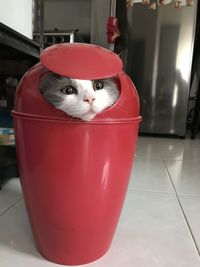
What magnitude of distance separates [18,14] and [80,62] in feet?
2.09

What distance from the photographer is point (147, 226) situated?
2.06 feet

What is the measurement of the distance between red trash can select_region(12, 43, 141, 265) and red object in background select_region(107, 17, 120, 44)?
1.57 meters

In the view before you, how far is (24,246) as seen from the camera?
0.53 m

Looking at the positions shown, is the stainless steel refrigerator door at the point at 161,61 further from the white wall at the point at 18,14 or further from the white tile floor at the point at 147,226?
the white wall at the point at 18,14

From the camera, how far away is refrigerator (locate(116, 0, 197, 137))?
1873mm

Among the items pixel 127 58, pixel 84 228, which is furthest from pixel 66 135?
pixel 127 58

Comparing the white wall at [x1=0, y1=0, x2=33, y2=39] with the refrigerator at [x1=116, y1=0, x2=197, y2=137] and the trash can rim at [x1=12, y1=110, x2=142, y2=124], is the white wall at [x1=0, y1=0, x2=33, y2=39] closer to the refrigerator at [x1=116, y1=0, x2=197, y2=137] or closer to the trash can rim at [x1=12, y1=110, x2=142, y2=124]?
the trash can rim at [x1=12, y1=110, x2=142, y2=124]

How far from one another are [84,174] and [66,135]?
2.8 inches

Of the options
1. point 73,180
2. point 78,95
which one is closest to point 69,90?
point 78,95

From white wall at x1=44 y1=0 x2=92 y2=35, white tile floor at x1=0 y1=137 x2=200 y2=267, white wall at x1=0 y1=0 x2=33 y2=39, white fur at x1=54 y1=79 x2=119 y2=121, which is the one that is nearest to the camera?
white fur at x1=54 y1=79 x2=119 y2=121

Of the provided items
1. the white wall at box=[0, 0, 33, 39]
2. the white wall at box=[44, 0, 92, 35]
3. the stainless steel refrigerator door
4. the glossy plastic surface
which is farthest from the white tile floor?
the white wall at box=[44, 0, 92, 35]

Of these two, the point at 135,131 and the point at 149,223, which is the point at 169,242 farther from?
the point at 135,131

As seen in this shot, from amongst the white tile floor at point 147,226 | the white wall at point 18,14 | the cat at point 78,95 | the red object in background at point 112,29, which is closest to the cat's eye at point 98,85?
the cat at point 78,95

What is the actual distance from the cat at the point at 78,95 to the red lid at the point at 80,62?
1cm
